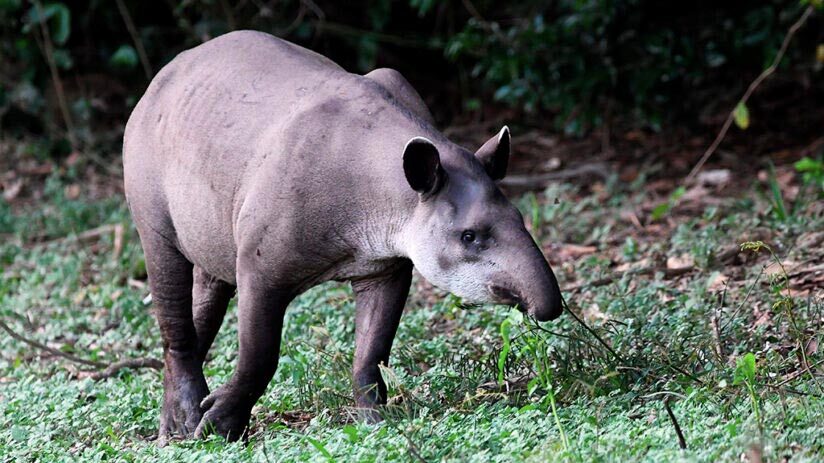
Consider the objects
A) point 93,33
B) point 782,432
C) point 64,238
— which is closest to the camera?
point 782,432

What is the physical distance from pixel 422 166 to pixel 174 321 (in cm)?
190

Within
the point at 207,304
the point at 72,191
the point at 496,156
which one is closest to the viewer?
the point at 496,156

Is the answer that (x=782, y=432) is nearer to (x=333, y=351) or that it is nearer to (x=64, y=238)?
(x=333, y=351)

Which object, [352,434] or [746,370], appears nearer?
[746,370]

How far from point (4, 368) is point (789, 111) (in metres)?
7.74

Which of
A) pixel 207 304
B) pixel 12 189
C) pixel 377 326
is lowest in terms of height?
pixel 12 189

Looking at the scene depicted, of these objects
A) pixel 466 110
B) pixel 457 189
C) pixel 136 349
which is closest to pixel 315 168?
pixel 457 189

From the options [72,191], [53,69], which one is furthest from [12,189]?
[53,69]

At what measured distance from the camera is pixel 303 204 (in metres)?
5.11

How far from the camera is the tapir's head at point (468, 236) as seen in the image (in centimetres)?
479

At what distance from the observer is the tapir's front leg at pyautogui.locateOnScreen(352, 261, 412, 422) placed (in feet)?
18.2

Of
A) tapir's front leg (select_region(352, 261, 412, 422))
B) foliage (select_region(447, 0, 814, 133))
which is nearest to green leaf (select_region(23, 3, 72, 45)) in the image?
foliage (select_region(447, 0, 814, 133))

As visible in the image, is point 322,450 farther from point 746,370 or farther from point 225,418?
point 746,370

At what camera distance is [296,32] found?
39.6 ft
